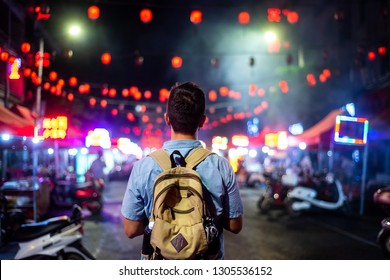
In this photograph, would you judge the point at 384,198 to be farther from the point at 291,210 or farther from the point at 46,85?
the point at 46,85

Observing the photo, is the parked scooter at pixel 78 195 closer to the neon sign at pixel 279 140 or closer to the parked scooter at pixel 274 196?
the parked scooter at pixel 274 196

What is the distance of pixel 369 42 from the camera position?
20.5 m

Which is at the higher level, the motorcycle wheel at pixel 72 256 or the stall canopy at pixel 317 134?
the stall canopy at pixel 317 134

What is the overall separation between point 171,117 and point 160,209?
587 millimetres

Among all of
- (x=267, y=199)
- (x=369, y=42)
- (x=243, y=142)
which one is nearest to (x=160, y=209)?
(x=267, y=199)

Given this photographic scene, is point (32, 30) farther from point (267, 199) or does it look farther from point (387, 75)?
point (387, 75)

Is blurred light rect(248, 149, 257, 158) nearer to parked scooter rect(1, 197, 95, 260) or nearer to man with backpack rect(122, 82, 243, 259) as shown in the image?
parked scooter rect(1, 197, 95, 260)

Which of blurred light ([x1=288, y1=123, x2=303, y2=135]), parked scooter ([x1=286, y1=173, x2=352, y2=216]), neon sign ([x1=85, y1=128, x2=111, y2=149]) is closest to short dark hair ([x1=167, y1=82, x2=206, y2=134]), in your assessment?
parked scooter ([x1=286, y1=173, x2=352, y2=216])

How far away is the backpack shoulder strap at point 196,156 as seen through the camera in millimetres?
2283

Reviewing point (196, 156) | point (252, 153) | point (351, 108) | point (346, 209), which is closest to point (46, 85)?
point (346, 209)

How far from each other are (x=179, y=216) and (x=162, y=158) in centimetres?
35

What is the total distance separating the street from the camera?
7.14 meters

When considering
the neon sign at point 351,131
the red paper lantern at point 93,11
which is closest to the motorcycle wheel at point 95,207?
the red paper lantern at point 93,11

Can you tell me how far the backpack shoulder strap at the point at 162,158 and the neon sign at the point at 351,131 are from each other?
7699 mm
